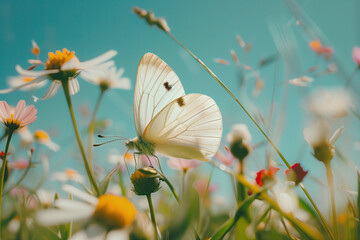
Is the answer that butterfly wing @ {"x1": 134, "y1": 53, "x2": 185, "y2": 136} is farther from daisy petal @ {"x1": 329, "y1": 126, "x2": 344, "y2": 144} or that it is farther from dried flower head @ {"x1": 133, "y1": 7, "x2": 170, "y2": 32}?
daisy petal @ {"x1": 329, "y1": 126, "x2": 344, "y2": 144}

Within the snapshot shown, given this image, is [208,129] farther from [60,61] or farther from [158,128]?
[60,61]

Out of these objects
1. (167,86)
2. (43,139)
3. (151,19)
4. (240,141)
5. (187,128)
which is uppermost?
(43,139)

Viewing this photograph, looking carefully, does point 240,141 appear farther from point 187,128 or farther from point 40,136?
point 40,136

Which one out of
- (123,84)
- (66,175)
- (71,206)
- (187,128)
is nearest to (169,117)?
(187,128)

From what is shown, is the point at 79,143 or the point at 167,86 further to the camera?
the point at 167,86

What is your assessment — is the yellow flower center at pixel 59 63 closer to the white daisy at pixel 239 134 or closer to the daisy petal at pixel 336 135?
the white daisy at pixel 239 134

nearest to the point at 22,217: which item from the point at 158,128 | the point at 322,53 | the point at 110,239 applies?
the point at 110,239

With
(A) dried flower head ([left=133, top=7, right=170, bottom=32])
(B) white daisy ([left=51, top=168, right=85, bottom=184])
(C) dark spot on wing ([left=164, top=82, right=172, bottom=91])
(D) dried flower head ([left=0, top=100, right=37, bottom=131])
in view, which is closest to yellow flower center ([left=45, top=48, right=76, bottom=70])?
(D) dried flower head ([left=0, top=100, right=37, bottom=131])

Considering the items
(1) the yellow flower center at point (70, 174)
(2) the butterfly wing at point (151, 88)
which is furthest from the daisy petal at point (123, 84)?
(1) the yellow flower center at point (70, 174)
